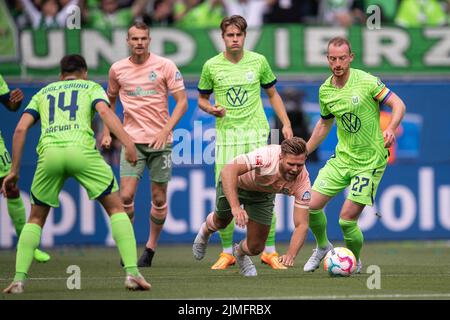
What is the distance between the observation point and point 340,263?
11.2m

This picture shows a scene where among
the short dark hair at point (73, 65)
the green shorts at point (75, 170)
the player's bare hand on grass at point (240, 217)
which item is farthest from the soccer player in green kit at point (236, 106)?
the green shorts at point (75, 170)

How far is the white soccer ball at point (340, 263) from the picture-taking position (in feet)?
36.9

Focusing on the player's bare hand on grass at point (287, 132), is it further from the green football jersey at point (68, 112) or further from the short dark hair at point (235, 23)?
the green football jersey at point (68, 112)

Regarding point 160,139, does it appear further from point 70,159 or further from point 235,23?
point 70,159

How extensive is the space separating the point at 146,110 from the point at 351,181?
2.68 m

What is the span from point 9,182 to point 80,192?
263 inches

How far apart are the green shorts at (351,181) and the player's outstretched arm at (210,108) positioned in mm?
1341

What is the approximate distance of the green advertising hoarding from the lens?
54.4 feet

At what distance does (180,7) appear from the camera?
62.8 ft

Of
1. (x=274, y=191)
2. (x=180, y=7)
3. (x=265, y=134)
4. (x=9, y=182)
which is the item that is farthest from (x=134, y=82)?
(x=180, y=7)

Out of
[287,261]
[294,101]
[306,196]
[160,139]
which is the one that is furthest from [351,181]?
[294,101]
